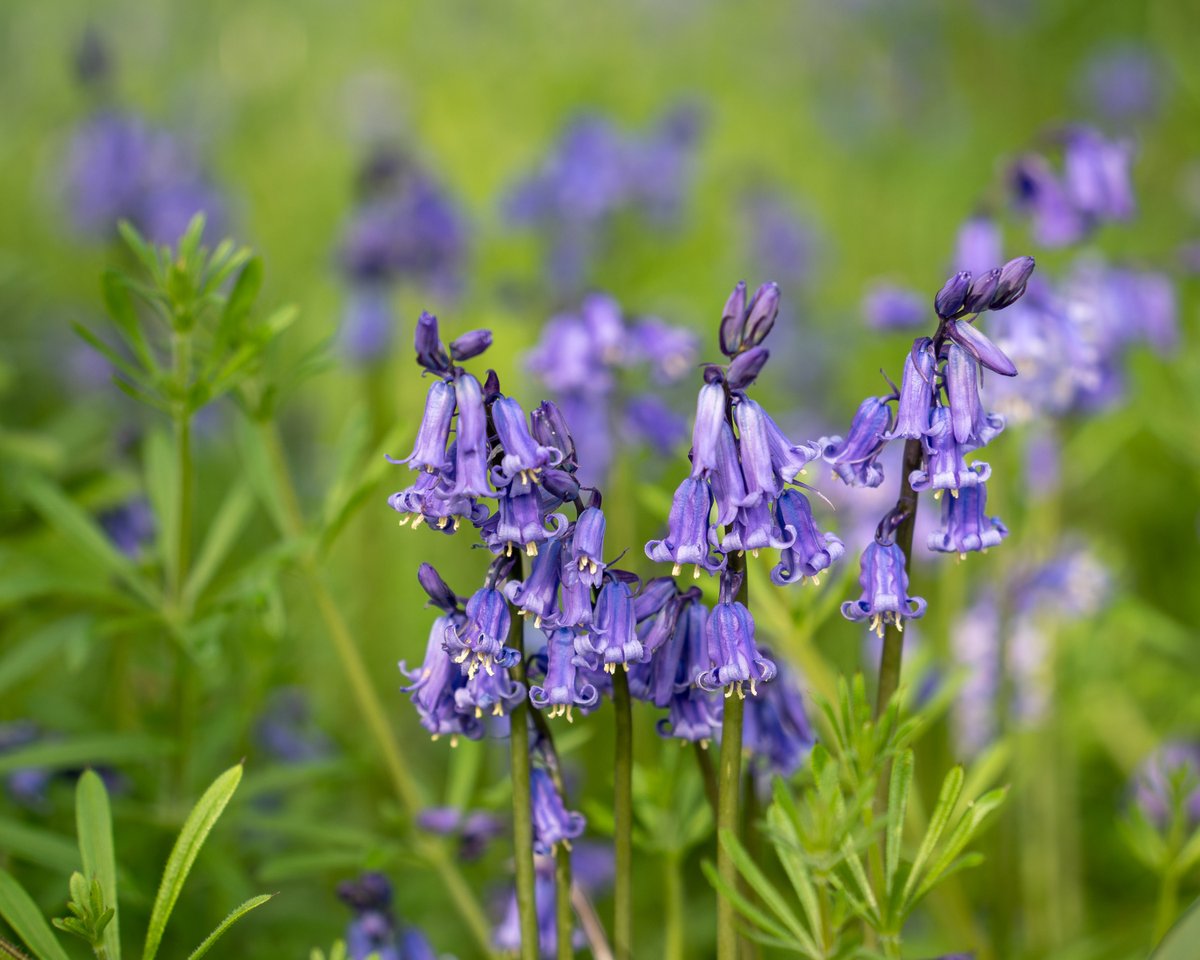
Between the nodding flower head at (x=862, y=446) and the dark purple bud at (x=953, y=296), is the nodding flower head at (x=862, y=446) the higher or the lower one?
the lower one

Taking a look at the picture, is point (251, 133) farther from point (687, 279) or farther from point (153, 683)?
point (153, 683)

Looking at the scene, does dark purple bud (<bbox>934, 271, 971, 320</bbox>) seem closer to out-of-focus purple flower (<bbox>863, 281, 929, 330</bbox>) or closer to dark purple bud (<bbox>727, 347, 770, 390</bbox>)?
dark purple bud (<bbox>727, 347, 770, 390</bbox>)

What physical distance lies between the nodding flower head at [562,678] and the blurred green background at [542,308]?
0.74m

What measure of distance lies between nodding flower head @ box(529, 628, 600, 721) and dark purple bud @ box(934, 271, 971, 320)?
2.55ft

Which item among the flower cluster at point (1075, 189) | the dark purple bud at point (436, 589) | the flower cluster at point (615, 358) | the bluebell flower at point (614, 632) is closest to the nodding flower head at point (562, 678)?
the bluebell flower at point (614, 632)

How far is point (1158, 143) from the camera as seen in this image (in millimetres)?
9023

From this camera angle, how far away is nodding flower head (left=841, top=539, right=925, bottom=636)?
1.90m

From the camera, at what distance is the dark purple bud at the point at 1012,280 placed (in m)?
1.86

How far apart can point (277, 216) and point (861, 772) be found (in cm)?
768

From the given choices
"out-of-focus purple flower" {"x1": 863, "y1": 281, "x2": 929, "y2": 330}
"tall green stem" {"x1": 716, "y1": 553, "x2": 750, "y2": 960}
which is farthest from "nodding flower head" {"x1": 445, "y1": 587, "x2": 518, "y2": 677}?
"out-of-focus purple flower" {"x1": 863, "y1": 281, "x2": 929, "y2": 330}

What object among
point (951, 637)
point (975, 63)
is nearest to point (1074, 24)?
point (975, 63)

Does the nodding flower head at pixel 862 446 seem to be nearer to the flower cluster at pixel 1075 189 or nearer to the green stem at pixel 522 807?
the green stem at pixel 522 807

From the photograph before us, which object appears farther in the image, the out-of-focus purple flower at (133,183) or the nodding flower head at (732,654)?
the out-of-focus purple flower at (133,183)

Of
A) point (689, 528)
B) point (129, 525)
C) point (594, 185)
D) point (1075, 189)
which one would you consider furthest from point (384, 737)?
point (594, 185)
